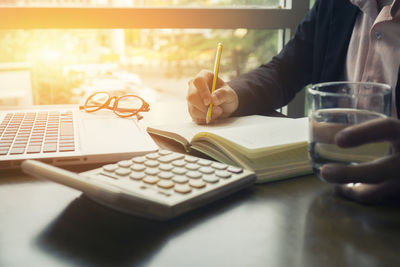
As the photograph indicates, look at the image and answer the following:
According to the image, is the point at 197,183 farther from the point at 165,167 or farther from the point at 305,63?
the point at 305,63

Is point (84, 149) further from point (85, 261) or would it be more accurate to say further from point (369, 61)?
point (369, 61)

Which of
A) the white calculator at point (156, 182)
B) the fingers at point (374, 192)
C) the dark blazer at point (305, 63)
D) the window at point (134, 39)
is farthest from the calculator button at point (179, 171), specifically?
the window at point (134, 39)

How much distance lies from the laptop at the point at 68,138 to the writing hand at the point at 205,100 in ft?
0.45

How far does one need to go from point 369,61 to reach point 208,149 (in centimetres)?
58

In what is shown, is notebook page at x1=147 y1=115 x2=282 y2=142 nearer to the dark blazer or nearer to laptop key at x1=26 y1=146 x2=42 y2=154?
the dark blazer

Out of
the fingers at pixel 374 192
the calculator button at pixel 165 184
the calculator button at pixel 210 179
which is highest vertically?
the calculator button at pixel 165 184

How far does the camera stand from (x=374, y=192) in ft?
1.56

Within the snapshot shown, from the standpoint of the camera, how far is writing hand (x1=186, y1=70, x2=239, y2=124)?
0.89m

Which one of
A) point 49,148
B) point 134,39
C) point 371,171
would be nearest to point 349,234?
point 371,171

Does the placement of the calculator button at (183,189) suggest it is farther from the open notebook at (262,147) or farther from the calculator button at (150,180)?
the open notebook at (262,147)

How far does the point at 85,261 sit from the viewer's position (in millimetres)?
367

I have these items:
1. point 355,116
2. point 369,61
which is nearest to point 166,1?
point 369,61

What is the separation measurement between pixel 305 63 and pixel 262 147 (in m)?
0.77

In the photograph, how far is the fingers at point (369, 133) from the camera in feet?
1.38
